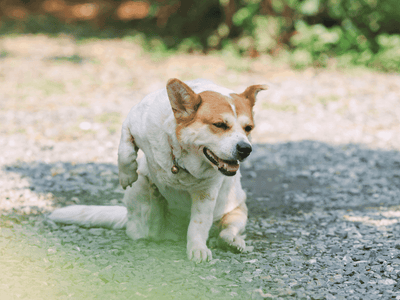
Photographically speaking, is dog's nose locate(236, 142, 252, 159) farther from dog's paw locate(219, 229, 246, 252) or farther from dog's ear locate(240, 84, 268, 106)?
dog's paw locate(219, 229, 246, 252)

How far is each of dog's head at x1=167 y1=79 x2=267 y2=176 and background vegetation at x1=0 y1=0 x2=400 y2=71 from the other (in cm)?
845

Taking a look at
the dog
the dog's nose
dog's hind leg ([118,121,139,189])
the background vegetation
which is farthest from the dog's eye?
the background vegetation

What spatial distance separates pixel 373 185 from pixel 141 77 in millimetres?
6215

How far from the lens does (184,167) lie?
3143 mm

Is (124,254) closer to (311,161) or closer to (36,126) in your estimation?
(311,161)

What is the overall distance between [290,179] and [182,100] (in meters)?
2.99

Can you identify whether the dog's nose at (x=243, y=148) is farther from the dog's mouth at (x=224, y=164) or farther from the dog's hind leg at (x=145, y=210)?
Result: the dog's hind leg at (x=145, y=210)

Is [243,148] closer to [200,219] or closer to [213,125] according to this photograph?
[213,125]

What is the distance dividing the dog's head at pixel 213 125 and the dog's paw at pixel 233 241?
29.6 inches

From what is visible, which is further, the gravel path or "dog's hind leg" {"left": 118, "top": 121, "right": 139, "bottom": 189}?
"dog's hind leg" {"left": 118, "top": 121, "right": 139, "bottom": 189}

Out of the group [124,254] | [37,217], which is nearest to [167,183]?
[124,254]

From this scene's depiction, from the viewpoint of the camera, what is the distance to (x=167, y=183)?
3312mm

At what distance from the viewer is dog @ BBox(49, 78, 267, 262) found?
9.70 feet

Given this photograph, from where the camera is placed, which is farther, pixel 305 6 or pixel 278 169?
pixel 305 6
